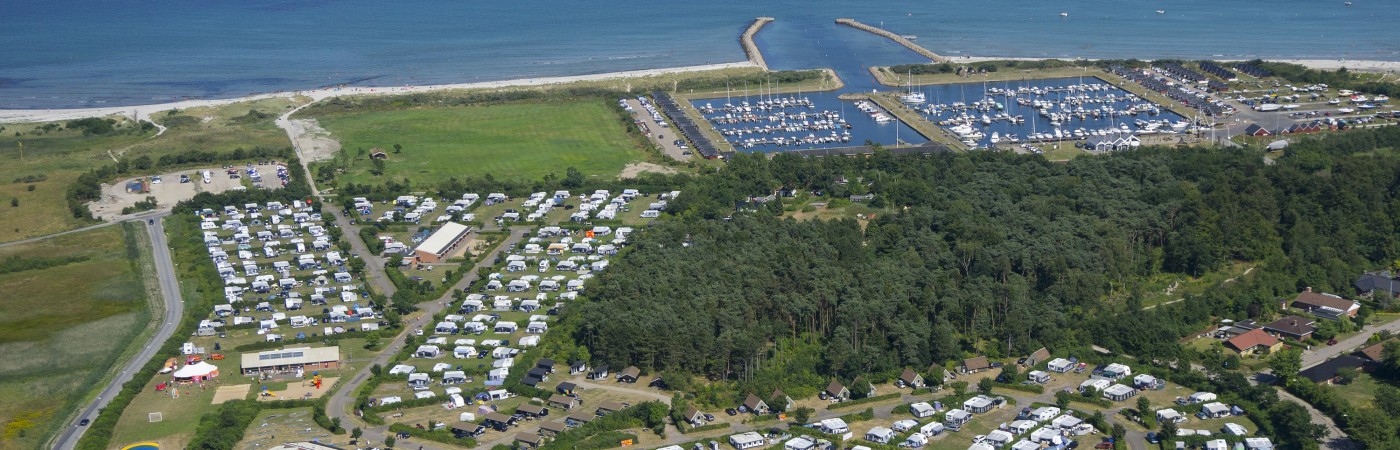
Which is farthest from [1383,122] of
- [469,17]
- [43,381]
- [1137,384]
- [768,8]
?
[469,17]

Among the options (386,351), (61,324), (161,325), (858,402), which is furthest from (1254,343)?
(61,324)

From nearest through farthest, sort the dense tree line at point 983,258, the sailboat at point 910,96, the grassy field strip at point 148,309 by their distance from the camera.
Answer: the grassy field strip at point 148,309 → the dense tree line at point 983,258 → the sailboat at point 910,96

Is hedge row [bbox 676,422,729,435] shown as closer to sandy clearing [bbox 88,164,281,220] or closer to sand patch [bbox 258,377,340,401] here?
sand patch [bbox 258,377,340,401]

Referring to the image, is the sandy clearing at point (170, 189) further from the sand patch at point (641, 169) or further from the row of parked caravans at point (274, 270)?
the sand patch at point (641, 169)

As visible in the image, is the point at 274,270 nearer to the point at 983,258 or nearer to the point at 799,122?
the point at 983,258

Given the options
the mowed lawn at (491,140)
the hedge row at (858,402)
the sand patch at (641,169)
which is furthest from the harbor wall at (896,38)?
the hedge row at (858,402)

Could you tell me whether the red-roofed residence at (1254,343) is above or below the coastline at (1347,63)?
below
